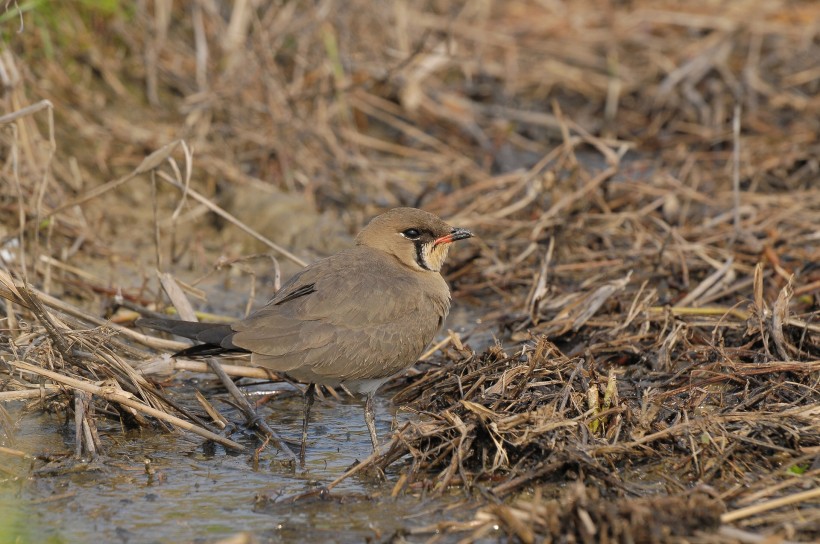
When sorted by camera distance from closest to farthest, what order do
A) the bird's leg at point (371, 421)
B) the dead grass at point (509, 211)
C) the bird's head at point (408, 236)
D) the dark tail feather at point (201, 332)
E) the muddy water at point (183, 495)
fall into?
A: the muddy water at point (183, 495), the dead grass at point (509, 211), the dark tail feather at point (201, 332), the bird's leg at point (371, 421), the bird's head at point (408, 236)

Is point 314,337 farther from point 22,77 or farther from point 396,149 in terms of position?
point 396,149

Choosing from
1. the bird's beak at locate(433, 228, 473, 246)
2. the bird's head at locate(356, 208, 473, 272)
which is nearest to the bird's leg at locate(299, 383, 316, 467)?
the bird's head at locate(356, 208, 473, 272)

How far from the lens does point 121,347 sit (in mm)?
4746

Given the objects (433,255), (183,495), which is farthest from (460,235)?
(183,495)

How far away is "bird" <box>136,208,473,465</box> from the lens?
429cm

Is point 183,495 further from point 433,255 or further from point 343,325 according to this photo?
point 433,255

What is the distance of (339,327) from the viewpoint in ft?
14.7

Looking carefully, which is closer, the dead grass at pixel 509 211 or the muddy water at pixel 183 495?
the muddy water at pixel 183 495

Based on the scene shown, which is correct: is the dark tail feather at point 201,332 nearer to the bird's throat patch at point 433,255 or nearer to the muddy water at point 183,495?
the muddy water at point 183,495

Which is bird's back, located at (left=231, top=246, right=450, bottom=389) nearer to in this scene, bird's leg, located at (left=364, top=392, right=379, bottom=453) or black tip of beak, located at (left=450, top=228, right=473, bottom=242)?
bird's leg, located at (left=364, top=392, right=379, bottom=453)

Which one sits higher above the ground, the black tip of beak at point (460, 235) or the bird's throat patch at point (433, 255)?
the black tip of beak at point (460, 235)

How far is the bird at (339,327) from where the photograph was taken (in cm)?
429

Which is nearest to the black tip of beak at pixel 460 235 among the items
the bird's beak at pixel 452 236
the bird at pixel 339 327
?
the bird's beak at pixel 452 236

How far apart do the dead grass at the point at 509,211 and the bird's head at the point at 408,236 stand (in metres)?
0.47
